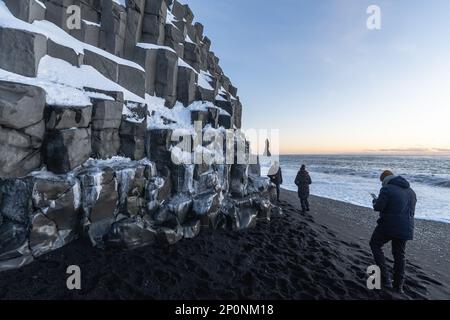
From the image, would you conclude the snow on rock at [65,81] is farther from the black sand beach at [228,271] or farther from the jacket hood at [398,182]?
the jacket hood at [398,182]

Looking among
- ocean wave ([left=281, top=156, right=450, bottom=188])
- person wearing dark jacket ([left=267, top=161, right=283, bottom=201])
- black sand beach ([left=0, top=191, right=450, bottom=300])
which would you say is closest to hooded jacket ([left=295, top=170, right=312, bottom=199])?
person wearing dark jacket ([left=267, top=161, right=283, bottom=201])

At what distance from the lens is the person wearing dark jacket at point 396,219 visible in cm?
638

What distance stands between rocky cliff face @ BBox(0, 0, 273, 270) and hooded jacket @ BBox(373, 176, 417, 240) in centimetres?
577

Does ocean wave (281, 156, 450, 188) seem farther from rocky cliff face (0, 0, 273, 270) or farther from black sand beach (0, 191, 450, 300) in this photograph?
rocky cliff face (0, 0, 273, 270)

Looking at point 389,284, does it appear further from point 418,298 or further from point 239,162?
point 239,162

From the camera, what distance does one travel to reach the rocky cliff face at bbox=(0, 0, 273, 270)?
276 inches

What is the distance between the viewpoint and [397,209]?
642 centimetres

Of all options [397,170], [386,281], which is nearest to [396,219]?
[386,281]

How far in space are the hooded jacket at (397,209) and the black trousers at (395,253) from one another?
21 cm

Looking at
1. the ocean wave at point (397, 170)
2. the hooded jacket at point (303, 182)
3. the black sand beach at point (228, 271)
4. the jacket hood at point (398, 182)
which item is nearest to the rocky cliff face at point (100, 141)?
the black sand beach at point (228, 271)

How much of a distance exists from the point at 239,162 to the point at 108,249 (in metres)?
9.04

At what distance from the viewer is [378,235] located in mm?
6750
